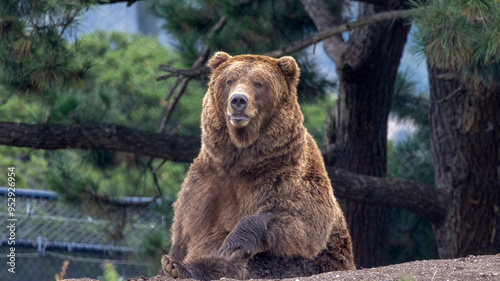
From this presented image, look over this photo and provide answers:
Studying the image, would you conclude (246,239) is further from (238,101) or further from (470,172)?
(470,172)

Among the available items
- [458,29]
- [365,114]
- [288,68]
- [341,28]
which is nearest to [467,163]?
[365,114]

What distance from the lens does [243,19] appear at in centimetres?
744

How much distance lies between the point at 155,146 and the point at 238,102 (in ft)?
8.77

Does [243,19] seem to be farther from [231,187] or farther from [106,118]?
[231,187]

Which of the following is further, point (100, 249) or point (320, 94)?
point (100, 249)

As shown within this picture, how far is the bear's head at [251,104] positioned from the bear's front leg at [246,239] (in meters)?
0.52

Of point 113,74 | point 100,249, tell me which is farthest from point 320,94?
point 113,74

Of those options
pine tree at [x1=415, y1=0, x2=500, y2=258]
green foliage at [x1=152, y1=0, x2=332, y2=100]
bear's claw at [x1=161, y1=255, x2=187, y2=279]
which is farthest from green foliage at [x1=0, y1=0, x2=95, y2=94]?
pine tree at [x1=415, y1=0, x2=500, y2=258]

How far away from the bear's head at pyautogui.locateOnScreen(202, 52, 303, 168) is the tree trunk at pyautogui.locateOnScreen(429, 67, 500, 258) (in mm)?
3055

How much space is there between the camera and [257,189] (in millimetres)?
4676

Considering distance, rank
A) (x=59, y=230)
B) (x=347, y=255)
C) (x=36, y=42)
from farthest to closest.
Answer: (x=59, y=230)
(x=36, y=42)
(x=347, y=255)

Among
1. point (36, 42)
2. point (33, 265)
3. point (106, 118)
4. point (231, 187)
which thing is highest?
point (36, 42)

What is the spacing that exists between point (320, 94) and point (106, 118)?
2.59 m

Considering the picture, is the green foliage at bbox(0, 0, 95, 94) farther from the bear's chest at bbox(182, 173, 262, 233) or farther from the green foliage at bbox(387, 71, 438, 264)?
the green foliage at bbox(387, 71, 438, 264)
